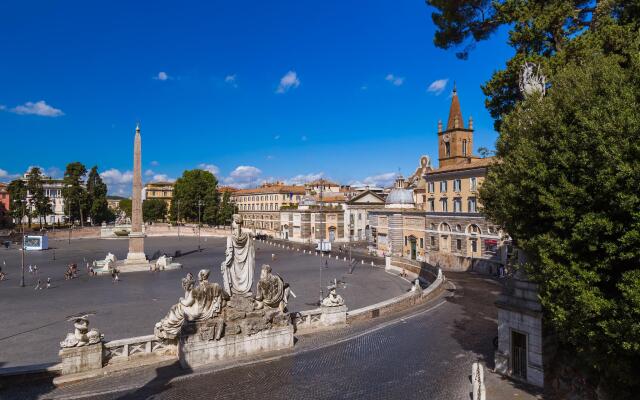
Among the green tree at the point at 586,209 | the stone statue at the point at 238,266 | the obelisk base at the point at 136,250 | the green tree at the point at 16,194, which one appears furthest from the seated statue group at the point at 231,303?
the green tree at the point at 16,194

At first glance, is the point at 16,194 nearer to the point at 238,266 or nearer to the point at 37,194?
the point at 37,194

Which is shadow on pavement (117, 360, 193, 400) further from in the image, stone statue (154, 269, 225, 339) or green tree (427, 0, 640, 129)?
green tree (427, 0, 640, 129)

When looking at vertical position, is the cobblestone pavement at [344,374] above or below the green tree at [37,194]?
below

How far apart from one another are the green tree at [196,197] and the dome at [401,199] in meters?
46.8

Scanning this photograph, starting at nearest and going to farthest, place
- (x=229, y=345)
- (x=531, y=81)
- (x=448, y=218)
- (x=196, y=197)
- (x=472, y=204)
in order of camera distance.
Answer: (x=229, y=345), (x=531, y=81), (x=472, y=204), (x=448, y=218), (x=196, y=197)

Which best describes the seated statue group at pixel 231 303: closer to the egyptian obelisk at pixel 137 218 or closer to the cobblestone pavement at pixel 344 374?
the cobblestone pavement at pixel 344 374

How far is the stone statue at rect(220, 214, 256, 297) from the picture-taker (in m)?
13.0

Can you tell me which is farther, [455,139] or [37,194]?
[37,194]

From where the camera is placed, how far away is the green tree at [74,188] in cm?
7656

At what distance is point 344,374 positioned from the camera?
11.6m

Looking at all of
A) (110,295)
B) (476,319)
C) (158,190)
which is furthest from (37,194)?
(476,319)

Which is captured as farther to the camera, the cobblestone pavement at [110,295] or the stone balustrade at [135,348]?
the cobblestone pavement at [110,295]

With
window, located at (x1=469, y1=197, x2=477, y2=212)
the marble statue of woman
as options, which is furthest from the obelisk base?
window, located at (x1=469, y1=197, x2=477, y2=212)

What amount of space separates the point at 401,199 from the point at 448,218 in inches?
421
